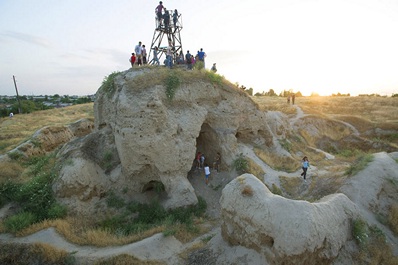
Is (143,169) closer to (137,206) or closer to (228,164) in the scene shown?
(137,206)

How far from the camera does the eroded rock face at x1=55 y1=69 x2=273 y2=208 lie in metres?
14.0

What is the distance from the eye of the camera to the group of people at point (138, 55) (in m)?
Result: 17.2

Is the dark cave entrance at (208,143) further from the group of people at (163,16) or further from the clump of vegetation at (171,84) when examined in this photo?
the group of people at (163,16)

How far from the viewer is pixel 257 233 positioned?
29.3 feet

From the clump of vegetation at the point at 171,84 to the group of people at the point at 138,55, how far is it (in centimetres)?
316

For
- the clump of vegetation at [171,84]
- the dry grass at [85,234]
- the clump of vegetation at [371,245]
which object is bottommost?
the dry grass at [85,234]

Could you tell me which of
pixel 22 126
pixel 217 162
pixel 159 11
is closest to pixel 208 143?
pixel 217 162

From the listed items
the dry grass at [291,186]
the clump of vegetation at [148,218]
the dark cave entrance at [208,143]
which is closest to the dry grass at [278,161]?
the dry grass at [291,186]

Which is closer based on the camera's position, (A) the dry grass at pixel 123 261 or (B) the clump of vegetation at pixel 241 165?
(A) the dry grass at pixel 123 261

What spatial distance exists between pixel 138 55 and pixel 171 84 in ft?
12.8

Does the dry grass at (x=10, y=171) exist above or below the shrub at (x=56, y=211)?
above

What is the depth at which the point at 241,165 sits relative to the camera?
16062mm

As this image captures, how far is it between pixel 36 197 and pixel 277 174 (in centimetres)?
1395

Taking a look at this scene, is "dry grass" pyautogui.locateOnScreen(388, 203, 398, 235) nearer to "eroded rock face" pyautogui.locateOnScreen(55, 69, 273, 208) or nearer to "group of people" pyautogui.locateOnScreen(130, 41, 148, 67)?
"eroded rock face" pyautogui.locateOnScreen(55, 69, 273, 208)
